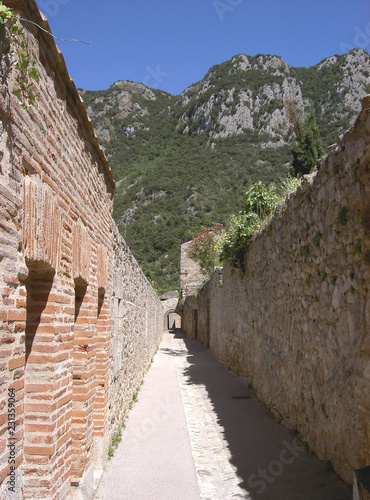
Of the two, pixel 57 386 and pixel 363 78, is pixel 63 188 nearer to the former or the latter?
pixel 57 386

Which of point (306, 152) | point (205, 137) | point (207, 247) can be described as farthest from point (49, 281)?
point (205, 137)

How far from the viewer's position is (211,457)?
16.8ft

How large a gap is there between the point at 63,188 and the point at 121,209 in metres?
52.5

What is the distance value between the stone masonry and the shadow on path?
1.66 metres

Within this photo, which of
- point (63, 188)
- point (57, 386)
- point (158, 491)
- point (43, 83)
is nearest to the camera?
point (43, 83)

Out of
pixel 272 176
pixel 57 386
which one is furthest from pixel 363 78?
pixel 57 386

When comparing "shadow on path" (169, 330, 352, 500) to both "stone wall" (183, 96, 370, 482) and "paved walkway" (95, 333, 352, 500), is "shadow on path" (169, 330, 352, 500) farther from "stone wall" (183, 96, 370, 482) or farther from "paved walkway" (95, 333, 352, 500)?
"stone wall" (183, 96, 370, 482)

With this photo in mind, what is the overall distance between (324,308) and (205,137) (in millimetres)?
65165

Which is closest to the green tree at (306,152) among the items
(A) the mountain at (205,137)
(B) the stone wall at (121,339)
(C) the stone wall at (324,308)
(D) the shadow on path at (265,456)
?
(C) the stone wall at (324,308)

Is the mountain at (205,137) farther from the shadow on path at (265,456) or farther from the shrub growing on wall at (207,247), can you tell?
the shadow on path at (265,456)

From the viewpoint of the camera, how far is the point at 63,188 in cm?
300

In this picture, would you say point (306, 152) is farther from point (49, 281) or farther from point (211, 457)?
point (49, 281)

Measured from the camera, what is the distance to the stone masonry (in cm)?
196

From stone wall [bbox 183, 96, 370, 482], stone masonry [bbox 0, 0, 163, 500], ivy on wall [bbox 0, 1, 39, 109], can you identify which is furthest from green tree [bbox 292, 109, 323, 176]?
ivy on wall [bbox 0, 1, 39, 109]
